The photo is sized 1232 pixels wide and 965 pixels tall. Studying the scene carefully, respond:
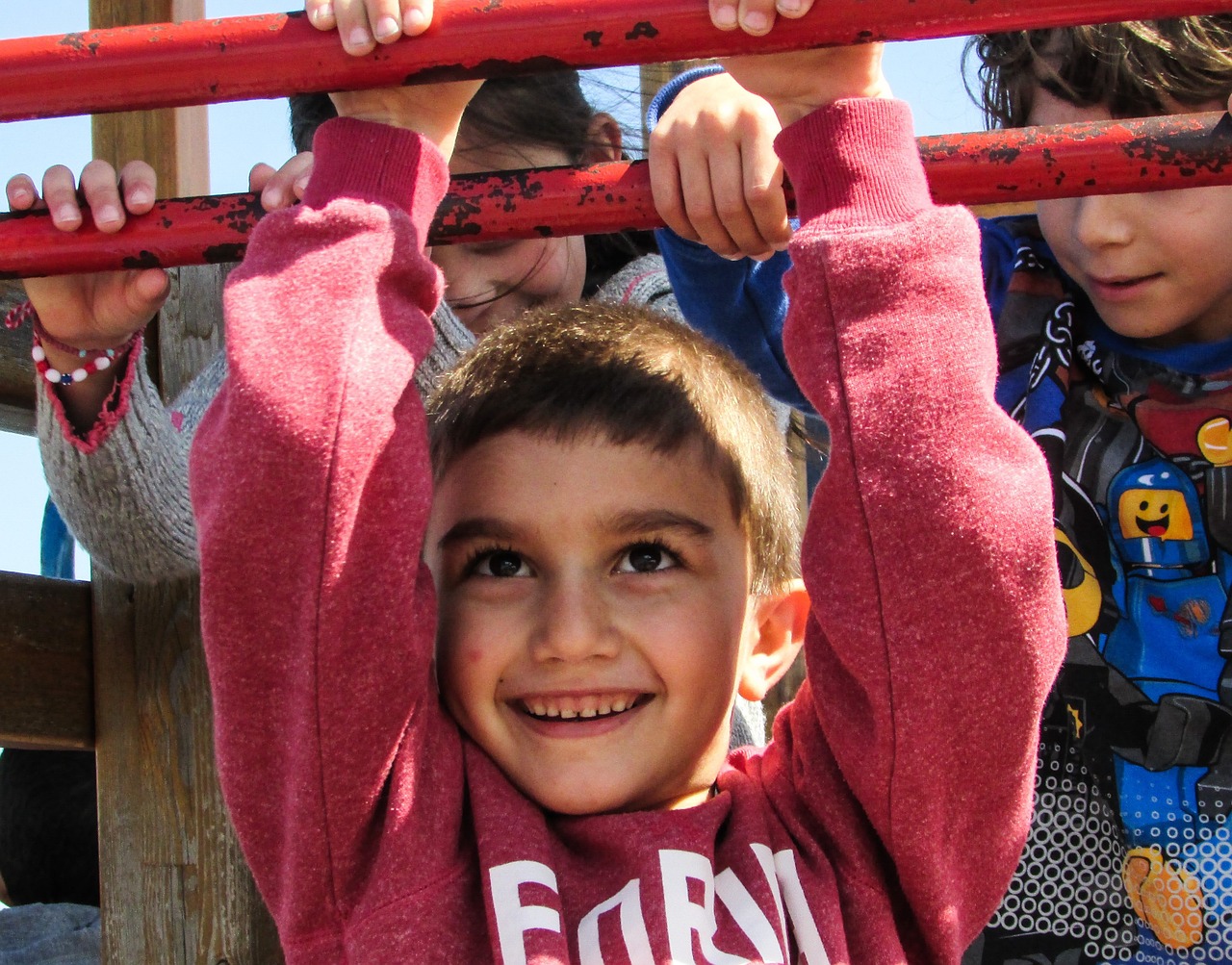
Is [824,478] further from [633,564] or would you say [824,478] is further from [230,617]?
[230,617]

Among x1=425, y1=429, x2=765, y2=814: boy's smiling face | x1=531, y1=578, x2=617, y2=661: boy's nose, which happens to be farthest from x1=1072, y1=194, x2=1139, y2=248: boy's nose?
x1=531, y1=578, x2=617, y2=661: boy's nose

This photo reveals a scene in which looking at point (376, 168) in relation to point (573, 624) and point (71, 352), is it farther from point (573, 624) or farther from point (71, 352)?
point (71, 352)

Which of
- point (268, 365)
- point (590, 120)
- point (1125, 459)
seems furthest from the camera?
point (590, 120)

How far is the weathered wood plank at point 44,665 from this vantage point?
1.57m

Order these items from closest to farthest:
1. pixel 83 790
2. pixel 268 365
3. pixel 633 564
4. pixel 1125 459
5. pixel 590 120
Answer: pixel 268 365 → pixel 633 564 → pixel 1125 459 → pixel 590 120 → pixel 83 790

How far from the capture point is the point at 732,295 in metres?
1.47

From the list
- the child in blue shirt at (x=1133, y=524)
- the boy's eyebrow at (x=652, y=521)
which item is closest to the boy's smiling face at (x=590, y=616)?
the boy's eyebrow at (x=652, y=521)

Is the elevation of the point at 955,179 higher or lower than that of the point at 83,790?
higher

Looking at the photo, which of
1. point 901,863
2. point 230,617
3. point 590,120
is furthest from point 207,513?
point 590,120

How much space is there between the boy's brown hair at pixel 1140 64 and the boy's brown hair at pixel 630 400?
1.44ft

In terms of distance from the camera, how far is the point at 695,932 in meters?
0.98

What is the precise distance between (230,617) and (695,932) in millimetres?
365

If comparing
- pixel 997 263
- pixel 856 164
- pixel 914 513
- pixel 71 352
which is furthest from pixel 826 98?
pixel 71 352

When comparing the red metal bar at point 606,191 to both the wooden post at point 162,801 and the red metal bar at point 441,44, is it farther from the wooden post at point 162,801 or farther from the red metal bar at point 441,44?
the wooden post at point 162,801
